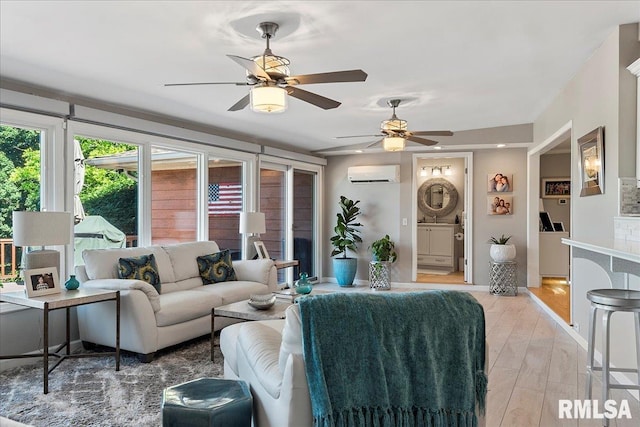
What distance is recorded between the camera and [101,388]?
10.4 feet

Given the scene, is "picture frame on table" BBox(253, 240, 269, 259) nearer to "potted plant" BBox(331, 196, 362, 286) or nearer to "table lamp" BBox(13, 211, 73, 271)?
"potted plant" BBox(331, 196, 362, 286)

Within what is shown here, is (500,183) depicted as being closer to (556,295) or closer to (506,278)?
(506,278)

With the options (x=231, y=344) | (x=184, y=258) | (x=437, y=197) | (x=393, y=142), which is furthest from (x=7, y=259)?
(x=437, y=197)

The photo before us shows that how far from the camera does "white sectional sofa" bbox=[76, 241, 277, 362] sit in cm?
373

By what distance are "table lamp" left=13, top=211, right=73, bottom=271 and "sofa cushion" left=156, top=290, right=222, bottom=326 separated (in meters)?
0.90

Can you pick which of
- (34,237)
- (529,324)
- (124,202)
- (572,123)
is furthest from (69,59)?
(529,324)

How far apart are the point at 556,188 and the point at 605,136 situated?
5.31m

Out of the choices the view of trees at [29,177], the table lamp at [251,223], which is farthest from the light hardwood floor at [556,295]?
the view of trees at [29,177]

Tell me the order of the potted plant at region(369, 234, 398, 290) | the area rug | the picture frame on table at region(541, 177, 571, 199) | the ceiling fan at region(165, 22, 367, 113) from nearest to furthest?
the area rug < the ceiling fan at region(165, 22, 367, 113) < the potted plant at region(369, 234, 398, 290) < the picture frame on table at region(541, 177, 571, 199)

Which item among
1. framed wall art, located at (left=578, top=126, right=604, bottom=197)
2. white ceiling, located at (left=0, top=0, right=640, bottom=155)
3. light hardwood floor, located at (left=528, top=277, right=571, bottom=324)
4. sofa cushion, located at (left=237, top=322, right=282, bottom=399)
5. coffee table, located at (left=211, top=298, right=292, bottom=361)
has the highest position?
white ceiling, located at (left=0, top=0, right=640, bottom=155)

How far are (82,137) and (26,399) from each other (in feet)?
7.74

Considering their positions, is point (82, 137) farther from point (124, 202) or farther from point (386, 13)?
point (386, 13)

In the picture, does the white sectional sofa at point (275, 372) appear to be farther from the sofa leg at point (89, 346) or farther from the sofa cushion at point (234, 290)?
the sofa leg at point (89, 346)

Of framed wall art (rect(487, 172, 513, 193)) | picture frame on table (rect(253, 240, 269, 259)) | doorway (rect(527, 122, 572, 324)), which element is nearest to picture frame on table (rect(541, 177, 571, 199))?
doorway (rect(527, 122, 572, 324))
